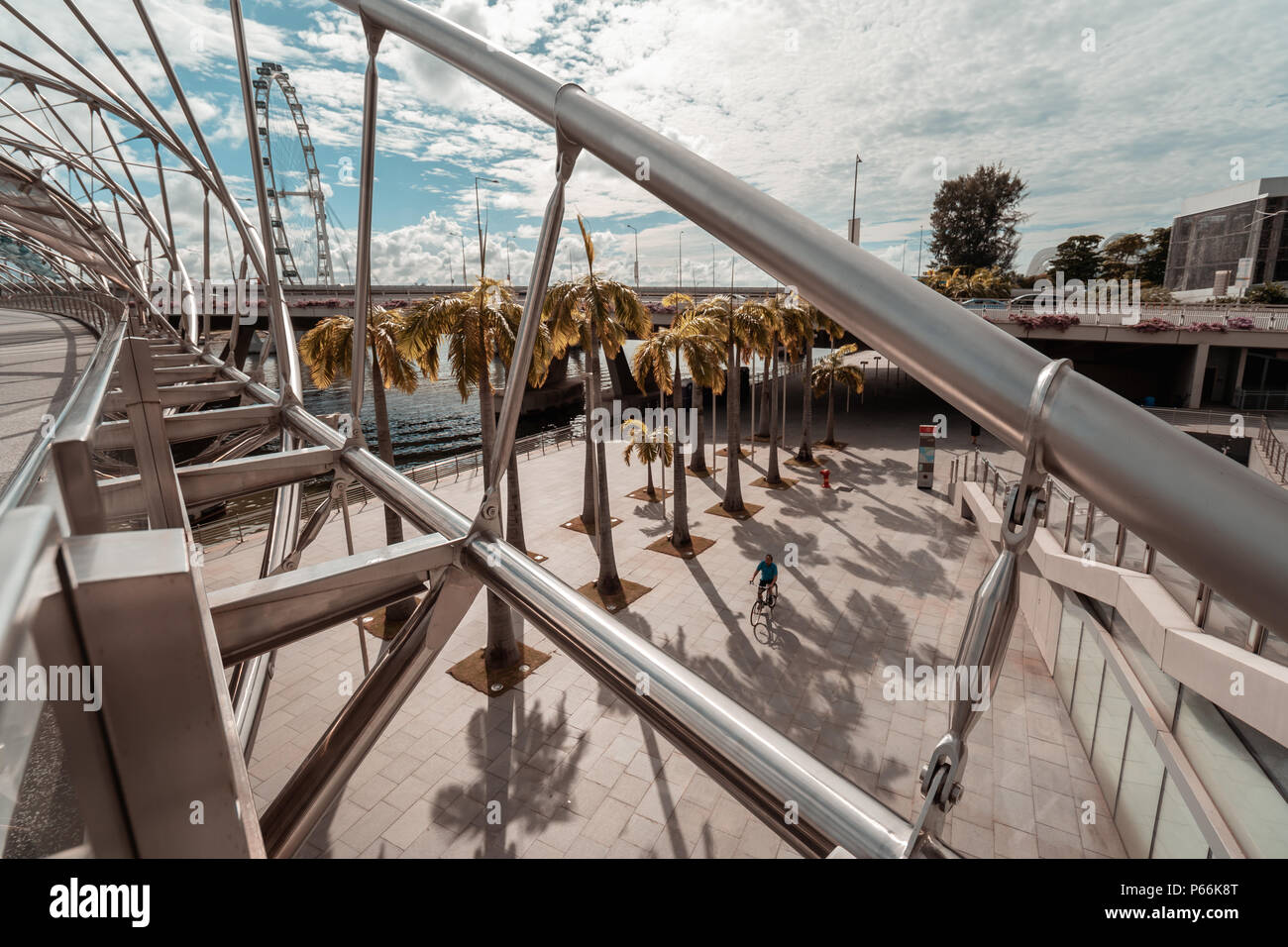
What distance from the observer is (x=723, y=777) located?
5.87 ft

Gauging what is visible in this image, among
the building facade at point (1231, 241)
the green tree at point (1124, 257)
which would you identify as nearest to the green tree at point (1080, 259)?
the green tree at point (1124, 257)

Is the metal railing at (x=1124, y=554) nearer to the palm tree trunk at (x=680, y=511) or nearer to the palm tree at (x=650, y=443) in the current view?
the palm tree trunk at (x=680, y=511)

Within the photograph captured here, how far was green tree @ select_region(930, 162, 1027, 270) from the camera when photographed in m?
79.9

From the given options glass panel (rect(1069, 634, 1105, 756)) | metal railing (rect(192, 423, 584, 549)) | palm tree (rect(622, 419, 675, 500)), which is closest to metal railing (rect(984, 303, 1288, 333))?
palm tree (rect(622, 419, 675, 500))

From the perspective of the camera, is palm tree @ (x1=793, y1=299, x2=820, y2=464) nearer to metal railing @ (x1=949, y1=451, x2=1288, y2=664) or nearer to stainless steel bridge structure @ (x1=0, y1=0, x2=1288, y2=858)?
metal railing @ (x1=949, y1=451, x2=1288, y2=664)

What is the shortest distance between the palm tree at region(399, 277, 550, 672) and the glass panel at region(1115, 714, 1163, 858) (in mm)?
10540

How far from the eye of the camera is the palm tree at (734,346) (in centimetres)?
2422

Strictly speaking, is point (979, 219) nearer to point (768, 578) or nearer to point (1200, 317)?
point (1200, 317)

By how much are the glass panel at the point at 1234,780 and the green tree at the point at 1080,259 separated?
7873 centimetres

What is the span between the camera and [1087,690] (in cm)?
1126

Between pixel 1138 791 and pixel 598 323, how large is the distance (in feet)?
43.4

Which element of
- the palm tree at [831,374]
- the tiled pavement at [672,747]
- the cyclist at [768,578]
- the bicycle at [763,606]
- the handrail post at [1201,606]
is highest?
the palm tree at [831,374]
